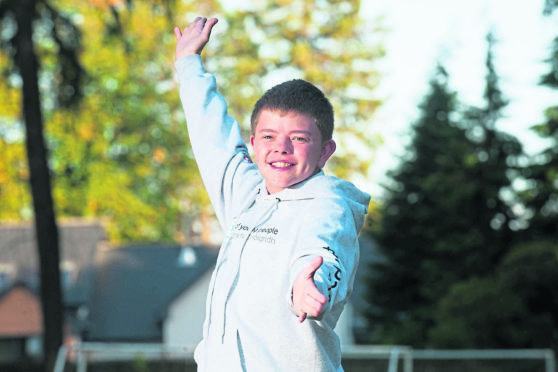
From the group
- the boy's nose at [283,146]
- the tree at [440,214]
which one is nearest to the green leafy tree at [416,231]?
the tree at [440,214]

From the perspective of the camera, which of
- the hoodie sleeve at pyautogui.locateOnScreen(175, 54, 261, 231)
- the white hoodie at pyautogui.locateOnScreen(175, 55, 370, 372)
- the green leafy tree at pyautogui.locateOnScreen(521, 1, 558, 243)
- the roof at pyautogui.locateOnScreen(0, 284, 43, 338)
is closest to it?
the white hoodie at pyautogui.locateOnScreen(175, 55, 370, 372)

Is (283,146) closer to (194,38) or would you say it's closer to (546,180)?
(194,38)

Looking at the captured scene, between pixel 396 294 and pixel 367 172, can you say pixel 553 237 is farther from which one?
pixel 367 172

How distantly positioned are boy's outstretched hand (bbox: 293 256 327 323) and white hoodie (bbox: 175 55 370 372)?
0.40ft

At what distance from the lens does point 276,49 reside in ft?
111

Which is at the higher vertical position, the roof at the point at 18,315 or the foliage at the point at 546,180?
the foliage at the point at 546,180

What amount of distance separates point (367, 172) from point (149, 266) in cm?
1041

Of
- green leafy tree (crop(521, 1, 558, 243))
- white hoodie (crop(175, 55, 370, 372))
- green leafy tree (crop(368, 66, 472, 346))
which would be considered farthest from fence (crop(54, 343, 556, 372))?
white hoodie (crop(175, 55, 370, 372))

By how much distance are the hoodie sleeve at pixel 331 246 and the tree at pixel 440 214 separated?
1630cm

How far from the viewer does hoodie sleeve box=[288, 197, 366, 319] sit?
8.07 ft

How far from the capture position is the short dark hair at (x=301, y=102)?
2.89 m

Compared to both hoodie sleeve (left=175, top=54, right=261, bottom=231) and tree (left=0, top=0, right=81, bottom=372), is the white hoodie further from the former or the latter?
tree (left=0, top=0, right=81, bottom=372)

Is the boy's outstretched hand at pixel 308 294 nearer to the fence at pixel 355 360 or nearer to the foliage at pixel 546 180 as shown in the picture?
the fence at pixel 355 360

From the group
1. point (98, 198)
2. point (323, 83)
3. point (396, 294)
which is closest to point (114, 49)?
point (98, 198)
